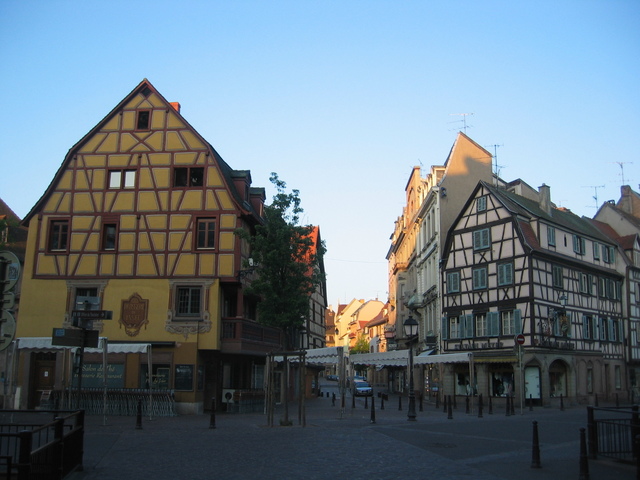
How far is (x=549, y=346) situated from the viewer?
39.3 metres

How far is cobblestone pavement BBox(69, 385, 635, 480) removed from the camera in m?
12.4

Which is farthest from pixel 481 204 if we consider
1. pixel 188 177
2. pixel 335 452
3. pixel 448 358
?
pixel 335 452

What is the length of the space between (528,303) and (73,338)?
28.2 m

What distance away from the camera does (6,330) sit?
946 cm

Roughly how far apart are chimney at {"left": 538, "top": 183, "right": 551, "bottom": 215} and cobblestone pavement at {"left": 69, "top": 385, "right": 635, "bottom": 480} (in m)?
24.1

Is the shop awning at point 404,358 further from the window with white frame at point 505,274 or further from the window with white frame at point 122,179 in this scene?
the window with white frame at point 122,179

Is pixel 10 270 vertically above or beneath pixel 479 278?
beneath

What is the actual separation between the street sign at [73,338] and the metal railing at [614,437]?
495 inches

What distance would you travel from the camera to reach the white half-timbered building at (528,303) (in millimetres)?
39188

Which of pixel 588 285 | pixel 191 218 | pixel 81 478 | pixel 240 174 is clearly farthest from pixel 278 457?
pixel 588 285

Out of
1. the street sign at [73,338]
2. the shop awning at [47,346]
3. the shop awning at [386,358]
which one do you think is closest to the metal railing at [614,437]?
the street sign at [73,338]

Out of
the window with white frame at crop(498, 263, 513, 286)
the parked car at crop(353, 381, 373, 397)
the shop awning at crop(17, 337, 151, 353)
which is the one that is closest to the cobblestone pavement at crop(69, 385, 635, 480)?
the shop awning at crop(17, 337, 151, 353)

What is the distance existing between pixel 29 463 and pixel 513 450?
11.3 m

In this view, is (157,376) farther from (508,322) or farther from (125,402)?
(508,322)
